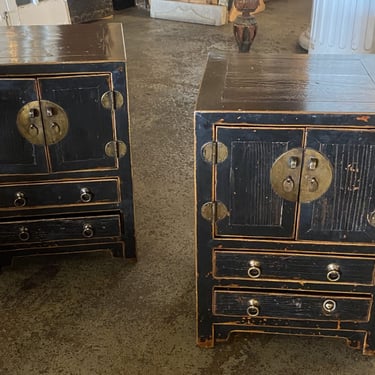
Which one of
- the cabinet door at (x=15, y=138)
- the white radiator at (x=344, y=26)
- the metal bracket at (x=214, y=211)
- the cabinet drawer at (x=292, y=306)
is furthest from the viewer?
the white radiator at (x=344, y=26)

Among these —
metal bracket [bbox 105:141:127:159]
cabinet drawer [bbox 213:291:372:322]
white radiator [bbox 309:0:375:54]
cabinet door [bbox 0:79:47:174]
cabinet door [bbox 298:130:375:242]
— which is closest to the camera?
cabinet door [bbox 298:130:375:242]

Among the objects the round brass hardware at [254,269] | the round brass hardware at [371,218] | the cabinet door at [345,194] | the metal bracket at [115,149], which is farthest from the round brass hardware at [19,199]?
the round brass hardware at [371,218]

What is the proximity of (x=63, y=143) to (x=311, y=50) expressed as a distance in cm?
239

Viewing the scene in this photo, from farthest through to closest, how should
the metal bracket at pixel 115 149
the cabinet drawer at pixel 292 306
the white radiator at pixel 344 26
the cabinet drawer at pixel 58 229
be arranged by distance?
the white radiator at pixel 344 26 < the cabinet drawer at pixel 58 229 < the metal bracket at pixel 115 149 < the cabinet drawer at pixel 292 306

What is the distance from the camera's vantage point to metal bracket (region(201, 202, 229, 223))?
1.41 metres

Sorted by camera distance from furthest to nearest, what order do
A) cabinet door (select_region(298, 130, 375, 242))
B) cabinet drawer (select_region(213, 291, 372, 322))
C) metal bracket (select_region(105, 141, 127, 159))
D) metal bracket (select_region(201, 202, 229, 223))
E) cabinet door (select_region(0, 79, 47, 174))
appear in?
metal bracket (select_region(105, 141, 127, 159)), cabinet door (select_region(0, 79, 47, 174)), cabinet drawer (select_region(213, 291, 372, 322)), metal bracket (select_region(201, 202, 229, 223)), cabinet door (select_region(298, 130, 375, 242))

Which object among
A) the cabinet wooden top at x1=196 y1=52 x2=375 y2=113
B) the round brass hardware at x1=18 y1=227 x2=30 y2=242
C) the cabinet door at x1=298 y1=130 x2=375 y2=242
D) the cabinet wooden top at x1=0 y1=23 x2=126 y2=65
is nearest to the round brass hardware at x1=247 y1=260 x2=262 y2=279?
the cabinet door at x1=298 y1=130 x2=375 y2=242

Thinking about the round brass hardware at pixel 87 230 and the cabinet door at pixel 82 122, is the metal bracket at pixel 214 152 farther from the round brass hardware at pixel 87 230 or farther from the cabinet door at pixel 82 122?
the round brass hardware at pixel 87 230

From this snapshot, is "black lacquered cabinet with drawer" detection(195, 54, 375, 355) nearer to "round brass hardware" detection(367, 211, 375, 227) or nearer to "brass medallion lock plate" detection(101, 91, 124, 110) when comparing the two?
"round brass hardware" detection(367, 211, 375, 227)

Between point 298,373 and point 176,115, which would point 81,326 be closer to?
point 298,373

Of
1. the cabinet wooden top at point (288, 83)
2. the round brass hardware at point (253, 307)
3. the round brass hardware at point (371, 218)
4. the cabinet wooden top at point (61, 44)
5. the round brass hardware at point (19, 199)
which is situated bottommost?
the round brass hardware at point (253, 307)

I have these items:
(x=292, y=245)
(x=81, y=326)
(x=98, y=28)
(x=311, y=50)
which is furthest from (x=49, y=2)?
(x=292, y=245)

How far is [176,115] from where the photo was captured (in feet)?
10.6

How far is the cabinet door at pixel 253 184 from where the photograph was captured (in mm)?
1320
